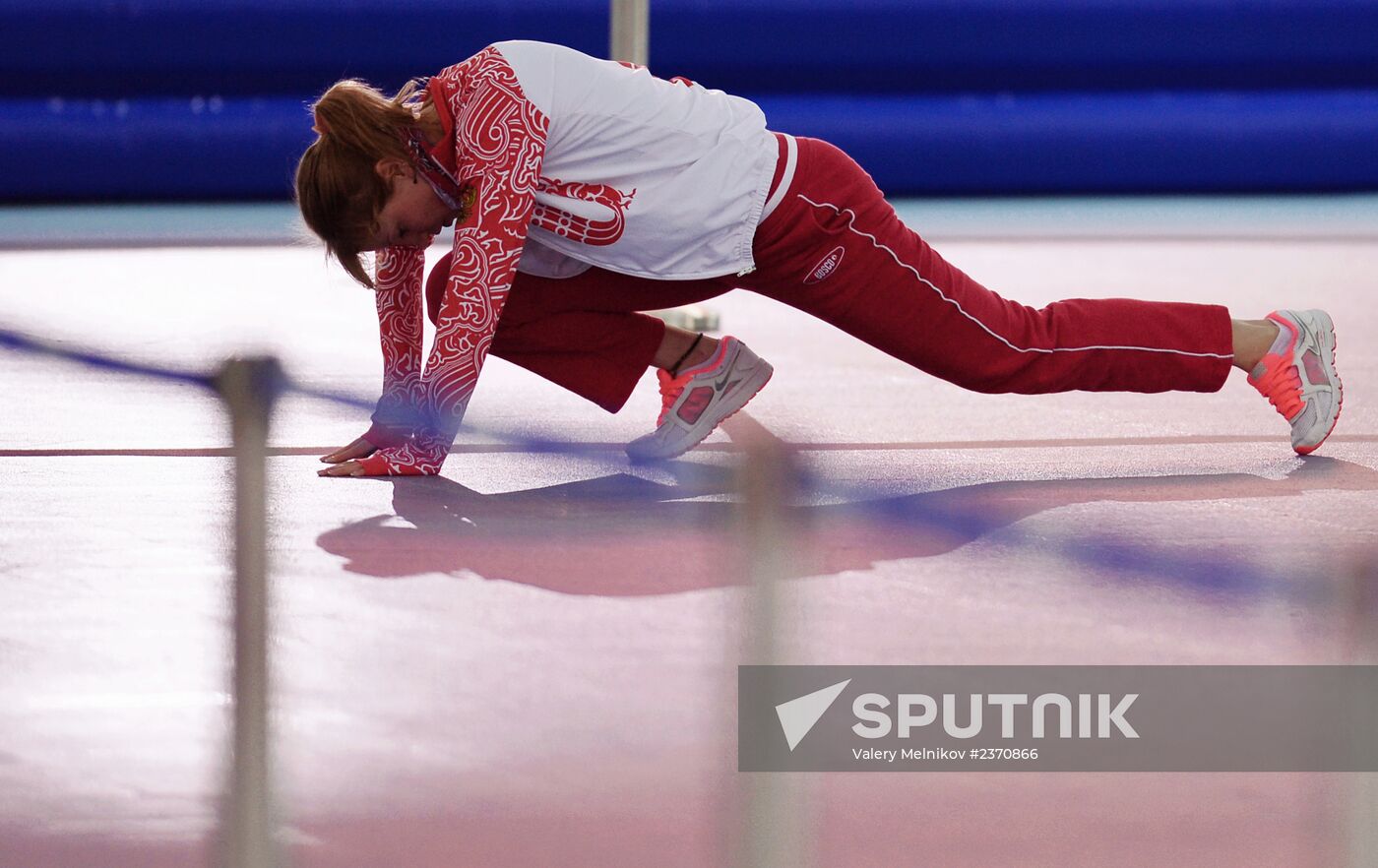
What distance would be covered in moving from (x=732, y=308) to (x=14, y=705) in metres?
1.76

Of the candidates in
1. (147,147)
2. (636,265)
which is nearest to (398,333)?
(636,265)

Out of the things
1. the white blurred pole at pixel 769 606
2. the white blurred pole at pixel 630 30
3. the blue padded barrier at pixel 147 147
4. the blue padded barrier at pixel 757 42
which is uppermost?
the blue padded barrier at pixel 757 42

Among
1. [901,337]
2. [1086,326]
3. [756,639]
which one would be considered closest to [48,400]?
[901,337]

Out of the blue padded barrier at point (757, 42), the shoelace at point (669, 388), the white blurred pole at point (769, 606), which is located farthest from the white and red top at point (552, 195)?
the blue padded barrier at point (757, 42)

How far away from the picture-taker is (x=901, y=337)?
1.42m

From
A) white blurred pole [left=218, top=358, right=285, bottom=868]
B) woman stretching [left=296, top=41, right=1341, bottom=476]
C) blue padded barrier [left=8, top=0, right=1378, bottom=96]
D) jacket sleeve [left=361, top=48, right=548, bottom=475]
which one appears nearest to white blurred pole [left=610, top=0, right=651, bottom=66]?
woman stretching [left=296, top=41, right=1341, bottom=476]

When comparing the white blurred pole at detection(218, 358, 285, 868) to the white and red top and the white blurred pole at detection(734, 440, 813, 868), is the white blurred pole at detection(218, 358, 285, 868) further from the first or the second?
the white and red top

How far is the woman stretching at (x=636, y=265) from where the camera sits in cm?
128

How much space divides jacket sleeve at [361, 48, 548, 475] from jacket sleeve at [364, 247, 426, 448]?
0.12 metres

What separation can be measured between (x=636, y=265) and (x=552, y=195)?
0.31 feet

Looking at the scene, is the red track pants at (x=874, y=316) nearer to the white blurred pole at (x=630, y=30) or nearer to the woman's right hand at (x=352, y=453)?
the woman's right hand at (x=352, y=453)

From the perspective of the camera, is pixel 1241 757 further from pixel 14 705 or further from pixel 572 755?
pixel 14 705

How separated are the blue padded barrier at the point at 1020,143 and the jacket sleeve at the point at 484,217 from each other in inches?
117

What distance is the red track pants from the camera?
139cm
